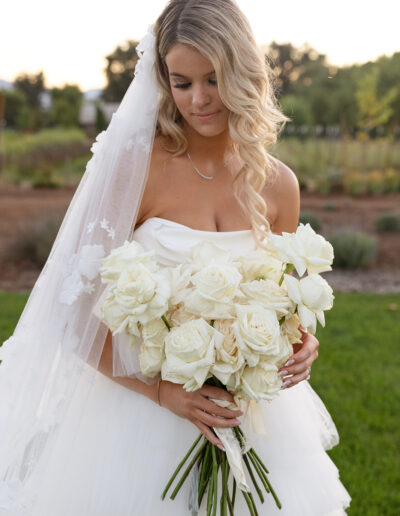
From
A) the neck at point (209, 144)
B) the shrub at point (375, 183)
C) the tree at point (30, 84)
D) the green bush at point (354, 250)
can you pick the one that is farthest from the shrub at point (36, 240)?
the tree at point (30, 84)

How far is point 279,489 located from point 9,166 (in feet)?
56.7

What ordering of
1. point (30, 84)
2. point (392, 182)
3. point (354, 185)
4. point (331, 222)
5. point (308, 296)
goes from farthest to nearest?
point (30, 84) → point (392, 182) → point (354, 185) → point (331, 222) → point (308, 296)

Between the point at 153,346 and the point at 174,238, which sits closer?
the point at 153,346

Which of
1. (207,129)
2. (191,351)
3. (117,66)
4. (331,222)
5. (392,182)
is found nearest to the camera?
(191,351)

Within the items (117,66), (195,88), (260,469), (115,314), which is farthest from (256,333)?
(117,66)

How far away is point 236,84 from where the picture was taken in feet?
6.86

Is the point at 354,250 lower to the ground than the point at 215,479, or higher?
lower

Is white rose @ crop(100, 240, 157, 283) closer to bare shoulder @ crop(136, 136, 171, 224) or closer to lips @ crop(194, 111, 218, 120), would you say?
bare shoulder @ crop(136, 136, 171, 224)

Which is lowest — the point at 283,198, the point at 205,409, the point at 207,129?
the point at 205,409

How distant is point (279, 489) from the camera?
6.82 ft

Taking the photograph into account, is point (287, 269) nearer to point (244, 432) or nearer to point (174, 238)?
point (174, 238)

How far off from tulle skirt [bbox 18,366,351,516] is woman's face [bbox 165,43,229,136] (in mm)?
1060

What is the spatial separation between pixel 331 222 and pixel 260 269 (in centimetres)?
989

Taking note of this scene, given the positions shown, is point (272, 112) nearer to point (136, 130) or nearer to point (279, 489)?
point (136, 130)
